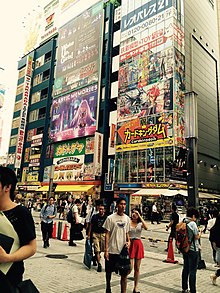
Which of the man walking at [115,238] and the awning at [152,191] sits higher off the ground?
the awning at [152,191]

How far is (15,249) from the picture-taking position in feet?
6.87

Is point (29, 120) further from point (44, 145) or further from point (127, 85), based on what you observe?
point (127, 85)

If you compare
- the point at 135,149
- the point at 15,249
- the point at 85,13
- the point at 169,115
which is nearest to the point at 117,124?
the point at 135,149

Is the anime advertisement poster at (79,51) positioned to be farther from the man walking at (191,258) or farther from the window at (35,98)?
the man walking at (191,258)

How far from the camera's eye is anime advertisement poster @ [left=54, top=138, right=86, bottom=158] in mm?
42656

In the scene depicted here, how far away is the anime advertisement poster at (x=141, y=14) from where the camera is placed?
119 feet

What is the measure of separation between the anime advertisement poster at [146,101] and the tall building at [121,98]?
128mm

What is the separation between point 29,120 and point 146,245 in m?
46.6

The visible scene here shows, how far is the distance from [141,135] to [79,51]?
20879 millimetres

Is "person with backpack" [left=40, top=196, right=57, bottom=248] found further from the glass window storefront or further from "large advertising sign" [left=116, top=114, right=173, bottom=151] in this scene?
"large advertising sign" [left=116, top=114, right=173, bottom=151]

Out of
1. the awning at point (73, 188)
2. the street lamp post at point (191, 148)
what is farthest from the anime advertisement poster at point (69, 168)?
the street lamp post at point (191, 148)

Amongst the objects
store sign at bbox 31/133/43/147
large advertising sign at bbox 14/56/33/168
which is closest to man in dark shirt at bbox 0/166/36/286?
store sign at bbox 31/133/43/147

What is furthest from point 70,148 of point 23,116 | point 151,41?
point 151,41

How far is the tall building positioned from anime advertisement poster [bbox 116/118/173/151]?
0.40ft
